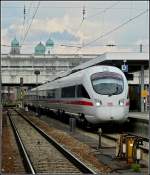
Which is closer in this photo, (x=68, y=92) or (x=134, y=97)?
(x=68, y=92)

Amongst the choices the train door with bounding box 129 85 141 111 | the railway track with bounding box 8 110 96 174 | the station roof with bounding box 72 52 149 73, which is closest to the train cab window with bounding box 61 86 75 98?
the railway track with bounding box 8 110 96 174

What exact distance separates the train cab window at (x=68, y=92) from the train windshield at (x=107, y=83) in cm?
426

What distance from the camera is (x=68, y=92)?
106 ft

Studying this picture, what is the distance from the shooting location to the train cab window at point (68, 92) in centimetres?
3025

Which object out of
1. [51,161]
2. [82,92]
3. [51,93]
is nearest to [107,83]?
[82,92]

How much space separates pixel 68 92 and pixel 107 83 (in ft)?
23.0

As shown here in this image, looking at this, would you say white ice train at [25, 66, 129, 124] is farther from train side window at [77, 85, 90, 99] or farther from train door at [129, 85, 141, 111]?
train door at [129, 85, 141, 111]

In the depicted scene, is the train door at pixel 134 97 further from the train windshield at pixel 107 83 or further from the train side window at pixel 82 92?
the train windshield at pixel 107 83

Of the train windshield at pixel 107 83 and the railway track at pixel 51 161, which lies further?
the train windshield at pixel 107 83

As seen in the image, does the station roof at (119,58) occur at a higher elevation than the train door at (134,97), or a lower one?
higher

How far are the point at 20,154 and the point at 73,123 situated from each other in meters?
9.21

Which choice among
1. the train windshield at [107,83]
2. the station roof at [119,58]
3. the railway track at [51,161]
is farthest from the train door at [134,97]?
the railway track at [51,161]

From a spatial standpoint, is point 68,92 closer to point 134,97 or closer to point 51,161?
point 51,161

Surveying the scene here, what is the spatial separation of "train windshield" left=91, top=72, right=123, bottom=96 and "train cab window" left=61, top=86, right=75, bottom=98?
4.26 meters
